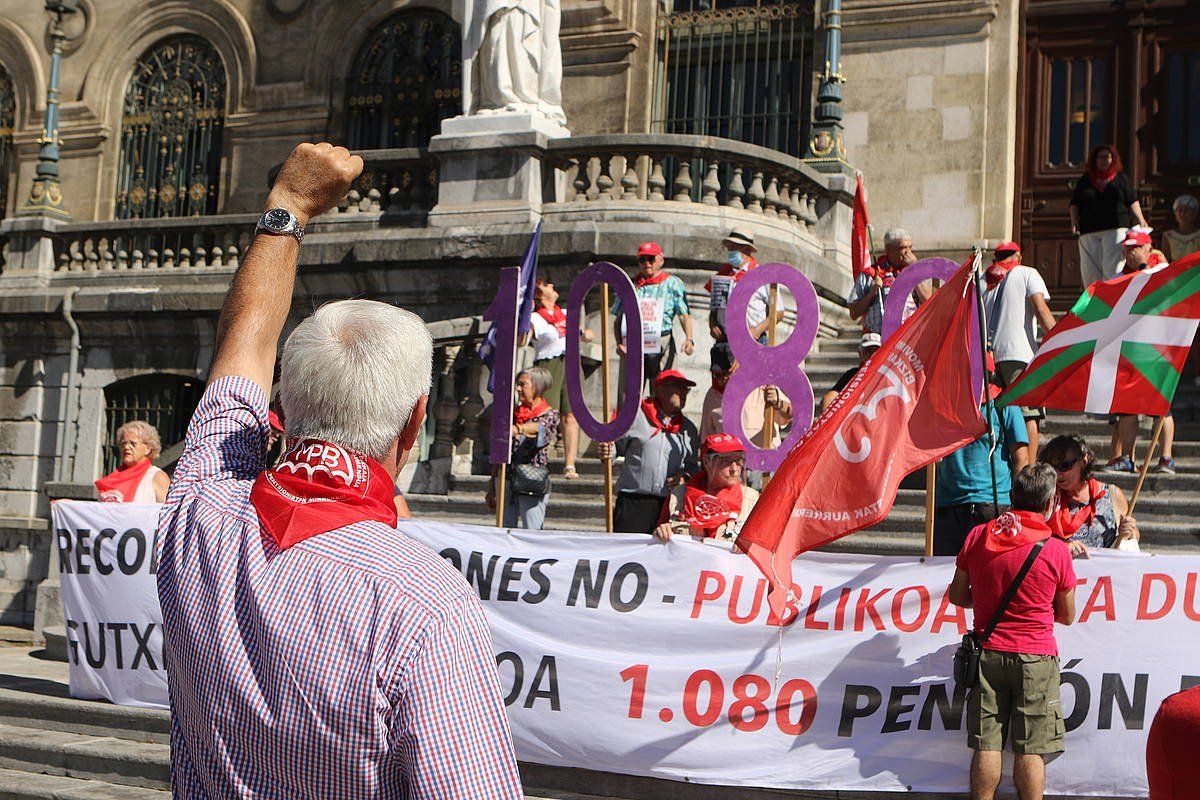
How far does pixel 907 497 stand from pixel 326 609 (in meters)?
8.37

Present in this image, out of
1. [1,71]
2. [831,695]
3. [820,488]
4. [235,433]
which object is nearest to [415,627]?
[235,433]

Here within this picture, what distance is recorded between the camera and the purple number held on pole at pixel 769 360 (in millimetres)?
8266

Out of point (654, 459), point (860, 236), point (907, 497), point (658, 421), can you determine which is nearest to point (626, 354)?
point (658, 421)

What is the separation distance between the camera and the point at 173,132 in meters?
21.8

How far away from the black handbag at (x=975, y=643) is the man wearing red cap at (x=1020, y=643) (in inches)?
0.5

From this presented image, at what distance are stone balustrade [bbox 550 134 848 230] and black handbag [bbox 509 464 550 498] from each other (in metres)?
→ 4.56

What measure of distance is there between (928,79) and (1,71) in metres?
15.1

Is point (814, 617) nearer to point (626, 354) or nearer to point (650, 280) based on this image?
point (626, 354)

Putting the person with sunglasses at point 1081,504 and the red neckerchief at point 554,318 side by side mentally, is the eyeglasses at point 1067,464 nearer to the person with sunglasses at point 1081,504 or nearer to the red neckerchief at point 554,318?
the person with sunglasses at point 1081,504

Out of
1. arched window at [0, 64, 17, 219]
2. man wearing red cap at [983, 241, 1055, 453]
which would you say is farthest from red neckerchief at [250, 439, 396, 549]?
arched window at [0, 64, 17, 219]

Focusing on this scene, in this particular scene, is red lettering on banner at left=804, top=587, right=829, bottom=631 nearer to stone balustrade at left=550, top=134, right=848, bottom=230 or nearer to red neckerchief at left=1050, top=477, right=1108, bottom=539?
red neckerchief at left=1050, top=477, right=1108, bottom=539

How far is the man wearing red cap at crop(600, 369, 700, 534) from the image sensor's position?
9031 mm

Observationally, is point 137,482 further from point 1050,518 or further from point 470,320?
point 1050,518

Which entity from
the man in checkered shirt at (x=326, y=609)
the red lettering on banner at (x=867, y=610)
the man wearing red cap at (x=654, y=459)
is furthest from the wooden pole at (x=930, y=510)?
the man in checkered shirt at (x=326, y=609)
